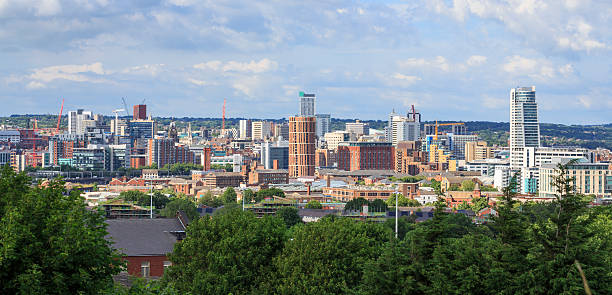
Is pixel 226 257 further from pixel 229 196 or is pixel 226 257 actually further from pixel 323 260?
pixel 229 196

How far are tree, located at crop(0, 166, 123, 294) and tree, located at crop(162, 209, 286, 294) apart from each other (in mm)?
14210

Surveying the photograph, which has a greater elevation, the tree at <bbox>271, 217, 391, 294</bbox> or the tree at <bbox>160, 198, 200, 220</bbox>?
the tree at <bbox>271, 217, 391, 294</bbox>

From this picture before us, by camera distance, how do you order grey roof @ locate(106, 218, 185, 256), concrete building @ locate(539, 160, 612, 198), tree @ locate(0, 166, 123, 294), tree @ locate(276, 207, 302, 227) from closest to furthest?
tree @ locate(0, 166, 123, 294), grey roof @ locate(106, 218, 185, 256), tree @ locate(276, 207, 302, 227), concrete building @ locate(539, 160, 612, 198)

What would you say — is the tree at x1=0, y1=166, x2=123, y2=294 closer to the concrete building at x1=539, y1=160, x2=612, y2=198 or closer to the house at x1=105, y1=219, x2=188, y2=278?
the house at x1=105, y1=219, x2=188, y2=278

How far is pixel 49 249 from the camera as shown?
87.9ft

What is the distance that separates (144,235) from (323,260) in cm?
1937

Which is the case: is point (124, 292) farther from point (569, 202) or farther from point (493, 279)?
point (569, 202)

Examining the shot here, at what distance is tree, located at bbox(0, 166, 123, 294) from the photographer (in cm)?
2575

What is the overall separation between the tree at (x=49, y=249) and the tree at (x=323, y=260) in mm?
13580

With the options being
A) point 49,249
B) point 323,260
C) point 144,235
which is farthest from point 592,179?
point 49,249

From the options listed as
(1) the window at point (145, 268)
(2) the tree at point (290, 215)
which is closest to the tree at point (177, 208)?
(2) the tree at point (290, 215)

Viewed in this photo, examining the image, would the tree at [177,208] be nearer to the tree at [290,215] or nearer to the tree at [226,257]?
the tree at [290,215]

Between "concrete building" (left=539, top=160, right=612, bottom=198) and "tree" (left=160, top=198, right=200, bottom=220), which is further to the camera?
"concrete building" (left=539, top=160, right=612, bottom=198)

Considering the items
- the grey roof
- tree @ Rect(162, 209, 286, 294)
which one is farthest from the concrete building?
tree @ Rect(162, 209, 286, 294)
